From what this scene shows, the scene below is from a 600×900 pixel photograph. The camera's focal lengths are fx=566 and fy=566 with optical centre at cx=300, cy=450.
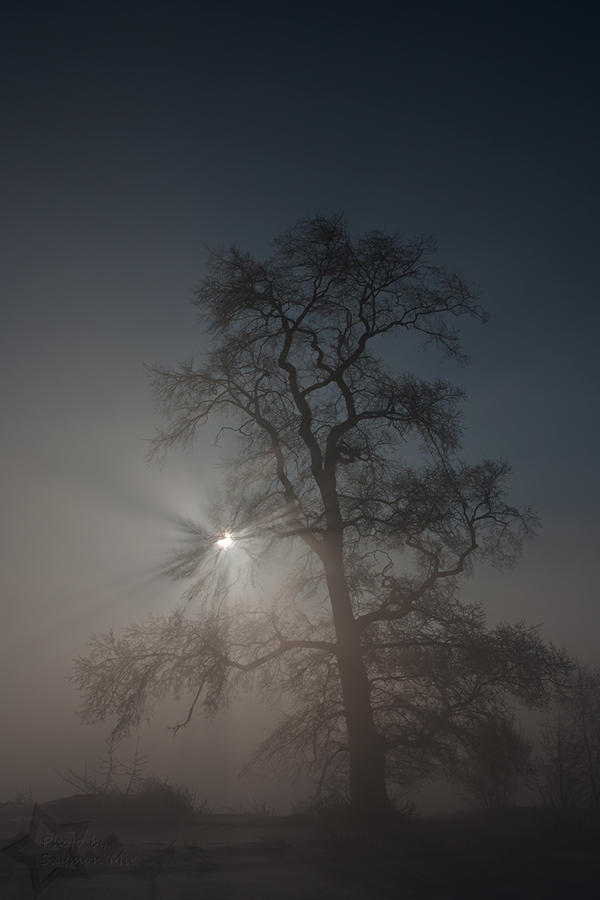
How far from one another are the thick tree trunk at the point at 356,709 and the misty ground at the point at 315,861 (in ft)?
1.54

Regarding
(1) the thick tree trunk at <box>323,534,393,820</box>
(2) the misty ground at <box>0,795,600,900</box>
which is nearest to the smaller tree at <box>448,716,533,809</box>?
(2) the misty ground at <box>0,795,600,900</box>

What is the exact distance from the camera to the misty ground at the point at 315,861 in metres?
4.85

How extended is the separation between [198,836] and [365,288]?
9.64 m

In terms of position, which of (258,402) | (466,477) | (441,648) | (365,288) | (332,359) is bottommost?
(441,648)

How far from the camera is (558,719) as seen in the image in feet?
76.1

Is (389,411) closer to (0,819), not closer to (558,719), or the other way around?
(0,819)

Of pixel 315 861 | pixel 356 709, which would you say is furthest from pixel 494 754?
pixel 315 861

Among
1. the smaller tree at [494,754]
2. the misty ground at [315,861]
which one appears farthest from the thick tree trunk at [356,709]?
the smaller tree at [494,754]

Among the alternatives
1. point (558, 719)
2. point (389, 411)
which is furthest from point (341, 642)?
point (558, 719)

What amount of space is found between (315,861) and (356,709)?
3.16 meters

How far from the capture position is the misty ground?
485 cm

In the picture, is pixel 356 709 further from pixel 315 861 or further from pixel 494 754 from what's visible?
pixel 315 861

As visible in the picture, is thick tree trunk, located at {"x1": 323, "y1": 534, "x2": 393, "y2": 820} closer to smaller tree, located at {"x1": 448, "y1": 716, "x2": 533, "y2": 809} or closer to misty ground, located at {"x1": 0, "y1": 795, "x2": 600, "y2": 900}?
misty ground, located at {"x1": 0, "y1": 795, "x2": 600, "y2": 900}

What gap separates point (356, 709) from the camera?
358 inches
